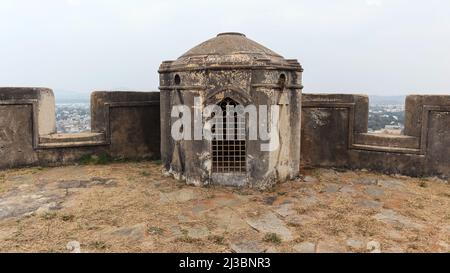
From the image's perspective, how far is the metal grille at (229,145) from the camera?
9.95 m

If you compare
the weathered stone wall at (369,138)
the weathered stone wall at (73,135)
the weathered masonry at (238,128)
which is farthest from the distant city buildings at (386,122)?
the weathered stone wall at (73,135)

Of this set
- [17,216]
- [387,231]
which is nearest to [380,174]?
[387,231]

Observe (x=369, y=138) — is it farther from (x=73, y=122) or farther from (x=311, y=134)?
(x=73, y=122)

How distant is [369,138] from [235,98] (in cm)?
522

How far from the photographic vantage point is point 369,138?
1184 centimetres

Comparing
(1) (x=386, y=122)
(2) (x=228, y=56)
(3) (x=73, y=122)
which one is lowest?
(1) (x=386, y=122)

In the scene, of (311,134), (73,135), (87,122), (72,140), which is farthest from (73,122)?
(311,134)

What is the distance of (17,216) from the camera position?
767cm

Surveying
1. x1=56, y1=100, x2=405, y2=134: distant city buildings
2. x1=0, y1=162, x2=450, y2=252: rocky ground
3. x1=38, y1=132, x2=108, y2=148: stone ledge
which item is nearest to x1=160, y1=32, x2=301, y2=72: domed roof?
x1=0, y1=162, x2=450, y2=252: rocky ground

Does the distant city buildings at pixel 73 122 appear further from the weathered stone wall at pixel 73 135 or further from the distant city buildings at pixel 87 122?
the weathered stone wall at pixel 73 135

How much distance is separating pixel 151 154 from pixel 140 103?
2058mm

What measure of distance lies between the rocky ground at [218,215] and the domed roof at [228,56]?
343cm

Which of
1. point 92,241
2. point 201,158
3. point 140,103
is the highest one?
point 140,103

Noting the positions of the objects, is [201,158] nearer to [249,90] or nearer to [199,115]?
[199,115]
